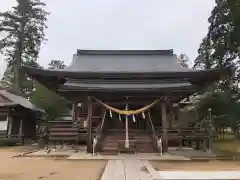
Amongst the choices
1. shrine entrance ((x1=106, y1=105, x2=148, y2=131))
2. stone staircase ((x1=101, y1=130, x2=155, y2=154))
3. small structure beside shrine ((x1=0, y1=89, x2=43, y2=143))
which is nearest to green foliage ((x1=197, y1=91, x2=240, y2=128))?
shrine entrance ((x1=106, y1=105, x2=148, y2=131))

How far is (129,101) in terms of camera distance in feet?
51.0

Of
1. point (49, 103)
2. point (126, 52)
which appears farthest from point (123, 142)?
point (49, 103)

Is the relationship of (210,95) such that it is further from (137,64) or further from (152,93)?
(152,93)

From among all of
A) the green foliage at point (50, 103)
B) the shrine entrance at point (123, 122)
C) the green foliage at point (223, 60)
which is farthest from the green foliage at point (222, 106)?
the green foliage at point (50, 103)

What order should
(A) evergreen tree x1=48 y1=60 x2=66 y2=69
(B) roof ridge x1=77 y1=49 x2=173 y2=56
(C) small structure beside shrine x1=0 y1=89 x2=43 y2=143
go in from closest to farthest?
1. (C) small structure beside shrine x1=0 y1=89 x2=43 y2=143
2. (B) roof ridge x1=77 y1=49 x2=173 y2=56
3. (A) evergreen tree x1=48 y1=60 x2=66 y2=69

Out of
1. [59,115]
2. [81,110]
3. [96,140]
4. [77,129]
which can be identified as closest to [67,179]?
[96,140]

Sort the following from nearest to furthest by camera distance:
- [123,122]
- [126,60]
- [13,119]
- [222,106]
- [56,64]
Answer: [123,122]
[126,60]
[222,106]
[13,119]
[56,64]

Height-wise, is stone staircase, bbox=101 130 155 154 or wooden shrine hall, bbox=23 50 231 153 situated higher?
wooden shrine hall, bbox=23 50 231 153

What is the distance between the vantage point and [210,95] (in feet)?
80.1

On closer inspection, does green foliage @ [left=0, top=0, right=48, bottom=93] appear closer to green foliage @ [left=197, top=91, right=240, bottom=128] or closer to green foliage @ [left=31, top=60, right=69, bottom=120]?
green foliage @ [left=31, top=60, right=69, bottom=120]

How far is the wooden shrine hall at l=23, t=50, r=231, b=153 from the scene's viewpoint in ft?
48.3

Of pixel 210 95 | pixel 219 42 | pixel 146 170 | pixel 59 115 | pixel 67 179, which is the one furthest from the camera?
pixel 59 115

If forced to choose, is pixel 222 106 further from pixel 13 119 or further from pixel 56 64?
pixel 56 64

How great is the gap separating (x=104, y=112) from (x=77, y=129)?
5.44ft
